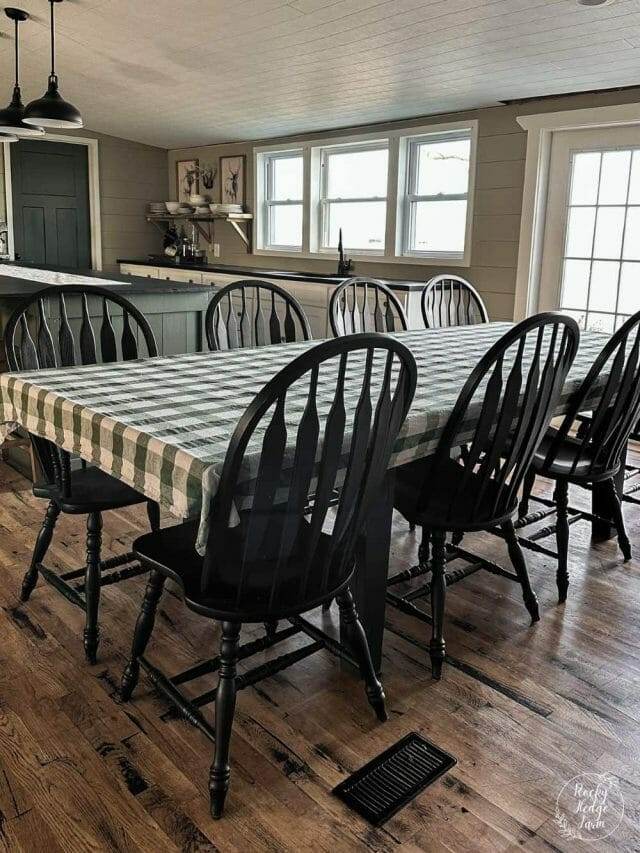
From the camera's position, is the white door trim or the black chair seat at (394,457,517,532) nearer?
the black chair seat at (394,457,517,532)

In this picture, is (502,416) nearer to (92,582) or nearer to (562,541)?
(562,541)

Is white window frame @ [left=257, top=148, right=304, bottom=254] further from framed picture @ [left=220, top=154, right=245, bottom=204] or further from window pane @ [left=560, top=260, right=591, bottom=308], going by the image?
window pane @ [left=560, top=260, right=591, bottom=308]

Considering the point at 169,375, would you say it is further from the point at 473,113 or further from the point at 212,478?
the point at 473,113

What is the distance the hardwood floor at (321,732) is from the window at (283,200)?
441 centimetres

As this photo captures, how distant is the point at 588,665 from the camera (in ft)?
6.81

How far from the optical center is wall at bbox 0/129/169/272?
709 centimetres

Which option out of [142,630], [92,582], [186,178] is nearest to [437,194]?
[186,178]

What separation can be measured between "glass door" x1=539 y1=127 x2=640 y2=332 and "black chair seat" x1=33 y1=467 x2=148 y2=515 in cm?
325

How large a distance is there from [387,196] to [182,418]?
414cm

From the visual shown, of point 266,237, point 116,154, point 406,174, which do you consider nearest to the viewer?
point 406,174

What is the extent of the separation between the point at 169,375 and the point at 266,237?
4.71m

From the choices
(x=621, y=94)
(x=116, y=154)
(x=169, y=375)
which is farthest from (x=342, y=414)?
(x=116, y=154)

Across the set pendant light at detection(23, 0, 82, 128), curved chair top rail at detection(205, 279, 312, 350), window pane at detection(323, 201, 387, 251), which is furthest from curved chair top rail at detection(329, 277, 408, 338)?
window pane at detection(323, 201, 387, 251)

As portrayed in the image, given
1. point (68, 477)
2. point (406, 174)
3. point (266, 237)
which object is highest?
point (406, 174)
